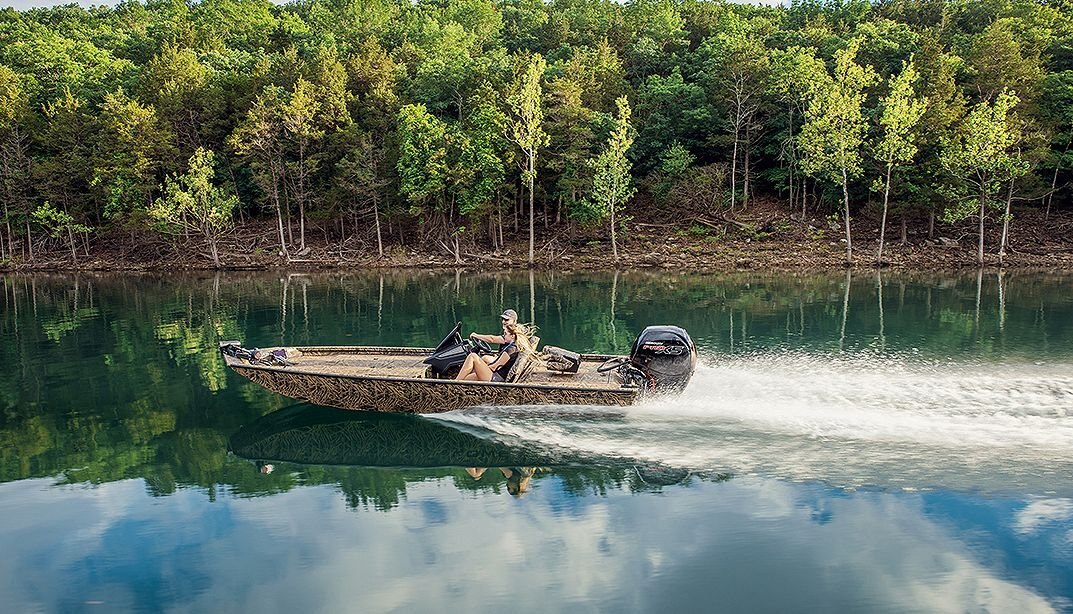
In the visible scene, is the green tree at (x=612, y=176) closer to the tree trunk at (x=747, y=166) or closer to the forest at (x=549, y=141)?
the forest at (x=549, y=141)

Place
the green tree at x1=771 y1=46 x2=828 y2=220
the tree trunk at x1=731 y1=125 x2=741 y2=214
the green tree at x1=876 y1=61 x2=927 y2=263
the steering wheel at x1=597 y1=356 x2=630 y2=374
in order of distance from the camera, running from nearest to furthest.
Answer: the steering wheel at x1=597 y1=356 x2=630 y2=374 < the green tree at x1=876 y1=61 x2=927 y2=263 < the green tree at x1=771 y1=46 x2=828 y2=220 < the tree trunk at x1=731 y1=125 x2=741 y2=214

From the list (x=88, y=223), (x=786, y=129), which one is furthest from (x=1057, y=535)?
(x=88, y=223)

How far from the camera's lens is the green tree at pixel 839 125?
1638 inches

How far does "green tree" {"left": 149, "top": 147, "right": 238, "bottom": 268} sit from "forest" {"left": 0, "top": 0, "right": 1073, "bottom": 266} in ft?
0.59

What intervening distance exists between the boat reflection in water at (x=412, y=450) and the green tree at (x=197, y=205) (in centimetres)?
3839

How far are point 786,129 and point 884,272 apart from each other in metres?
14.3

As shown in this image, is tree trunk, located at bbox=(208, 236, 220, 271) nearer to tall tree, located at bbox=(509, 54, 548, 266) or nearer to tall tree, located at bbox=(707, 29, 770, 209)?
tall tree, located at bbox=(509, 54, 548, 266)

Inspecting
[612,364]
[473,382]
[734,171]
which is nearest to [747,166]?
[734,171]

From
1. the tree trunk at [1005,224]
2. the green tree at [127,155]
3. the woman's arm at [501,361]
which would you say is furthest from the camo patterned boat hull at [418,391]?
the green tree at [127,155]

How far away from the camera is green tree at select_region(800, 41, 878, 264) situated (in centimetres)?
4159

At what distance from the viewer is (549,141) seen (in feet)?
154

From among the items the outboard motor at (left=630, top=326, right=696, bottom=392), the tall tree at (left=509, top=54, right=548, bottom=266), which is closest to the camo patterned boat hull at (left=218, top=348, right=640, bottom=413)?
the outboard motor at (left=630, top=326, right=696, bottom=392)

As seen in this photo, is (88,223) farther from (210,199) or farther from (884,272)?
(884,272)

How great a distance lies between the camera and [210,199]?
4931 centimetres
